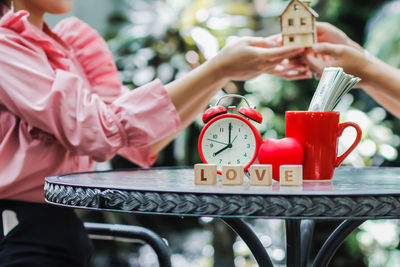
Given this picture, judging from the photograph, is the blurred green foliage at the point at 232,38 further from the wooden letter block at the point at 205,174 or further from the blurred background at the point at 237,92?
the wooden letter block at the point at 205,174

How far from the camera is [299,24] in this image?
4.68ft

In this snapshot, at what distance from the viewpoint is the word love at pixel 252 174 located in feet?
3.11

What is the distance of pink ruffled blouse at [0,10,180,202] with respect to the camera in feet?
4.21

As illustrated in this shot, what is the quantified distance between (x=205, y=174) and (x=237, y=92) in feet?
7.86

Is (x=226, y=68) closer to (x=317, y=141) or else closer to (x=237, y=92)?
(x=317, y=141)

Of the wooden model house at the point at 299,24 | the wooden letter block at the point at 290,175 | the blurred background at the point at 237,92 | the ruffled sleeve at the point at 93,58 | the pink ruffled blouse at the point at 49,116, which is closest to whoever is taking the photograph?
the wooden letter block at the point at 290,175

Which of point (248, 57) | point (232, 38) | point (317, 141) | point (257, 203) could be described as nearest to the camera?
point (257, 203)

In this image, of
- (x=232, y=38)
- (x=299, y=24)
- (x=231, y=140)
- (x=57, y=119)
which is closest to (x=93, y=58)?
(x=57, y=119)

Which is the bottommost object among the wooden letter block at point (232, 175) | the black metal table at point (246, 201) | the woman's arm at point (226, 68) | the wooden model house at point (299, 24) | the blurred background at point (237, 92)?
the blurred background at point (237, 92)

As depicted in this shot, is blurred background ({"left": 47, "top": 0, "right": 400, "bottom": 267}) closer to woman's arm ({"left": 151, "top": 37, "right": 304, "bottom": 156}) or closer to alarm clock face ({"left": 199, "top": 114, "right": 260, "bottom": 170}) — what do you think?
woman's arm ({"left": 151, "top": 37, "right": 304, "bottom": 156})

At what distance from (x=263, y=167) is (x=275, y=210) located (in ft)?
0.59

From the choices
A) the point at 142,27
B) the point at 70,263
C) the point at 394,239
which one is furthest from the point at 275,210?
the point at 142,27

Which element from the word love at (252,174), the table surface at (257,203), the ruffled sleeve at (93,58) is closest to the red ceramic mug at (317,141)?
the word love at (252,174)

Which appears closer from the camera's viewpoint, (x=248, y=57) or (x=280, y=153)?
(x=280, y=153)
